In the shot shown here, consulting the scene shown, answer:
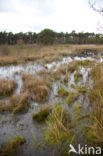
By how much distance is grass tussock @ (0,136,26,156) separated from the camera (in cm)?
188

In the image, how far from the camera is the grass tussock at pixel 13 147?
1879mm

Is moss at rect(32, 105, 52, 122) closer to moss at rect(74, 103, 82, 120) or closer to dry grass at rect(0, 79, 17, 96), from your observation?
moss at rect(74, 103, 82, 120)

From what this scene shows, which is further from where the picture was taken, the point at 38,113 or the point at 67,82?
the point at 67,82

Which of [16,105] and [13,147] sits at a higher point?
[16,105]

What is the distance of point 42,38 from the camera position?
27.2m

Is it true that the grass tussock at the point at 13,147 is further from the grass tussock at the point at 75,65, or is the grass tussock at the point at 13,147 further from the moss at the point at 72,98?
the grass tussock at the point at 75,65

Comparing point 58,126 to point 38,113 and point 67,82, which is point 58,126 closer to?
point 38,113

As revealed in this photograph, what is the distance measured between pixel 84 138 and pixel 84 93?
2.12 meters

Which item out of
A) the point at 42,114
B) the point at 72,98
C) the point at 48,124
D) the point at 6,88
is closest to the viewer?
the point at 48,124

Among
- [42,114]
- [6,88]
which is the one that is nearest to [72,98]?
[42,114]

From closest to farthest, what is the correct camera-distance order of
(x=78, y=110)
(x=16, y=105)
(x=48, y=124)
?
1. (x=48, y=124)
2. (x=78, y=110)
3. (x=16, y=105)

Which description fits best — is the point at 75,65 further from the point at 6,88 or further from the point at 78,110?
the point at 78,110

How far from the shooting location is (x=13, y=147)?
1997 millimetres

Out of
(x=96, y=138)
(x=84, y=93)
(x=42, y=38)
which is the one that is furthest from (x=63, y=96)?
(x=42, y=38)
